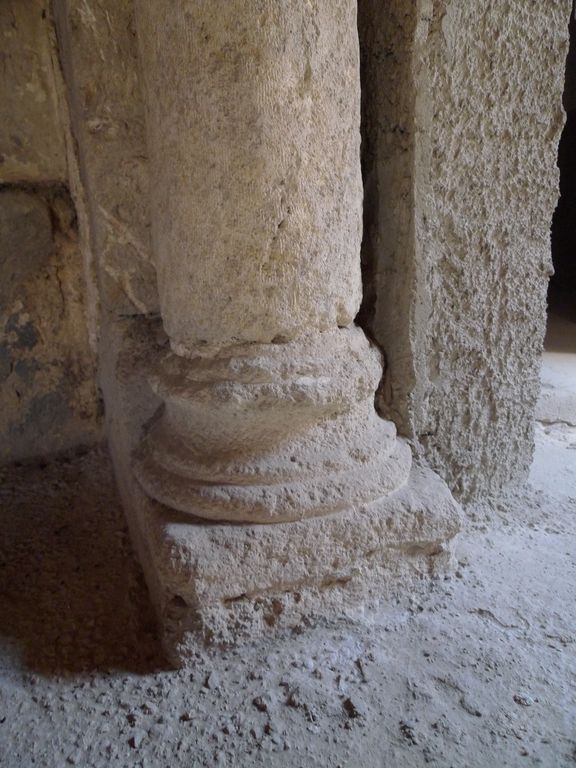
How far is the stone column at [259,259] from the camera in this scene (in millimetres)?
1176

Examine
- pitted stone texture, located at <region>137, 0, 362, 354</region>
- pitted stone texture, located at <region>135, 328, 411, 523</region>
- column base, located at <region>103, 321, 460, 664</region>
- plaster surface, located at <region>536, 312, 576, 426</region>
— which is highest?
pitted stone texture, located at <region>137, 0, 362, 354</region>

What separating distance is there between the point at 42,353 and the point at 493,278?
1.46m

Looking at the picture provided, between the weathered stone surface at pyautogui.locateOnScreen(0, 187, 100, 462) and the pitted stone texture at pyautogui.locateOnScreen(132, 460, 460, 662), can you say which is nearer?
the pitted stone texture at pyautogui.locateOnScreen(132, 460, 460, 662)

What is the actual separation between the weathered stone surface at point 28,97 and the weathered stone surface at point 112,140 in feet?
0.36

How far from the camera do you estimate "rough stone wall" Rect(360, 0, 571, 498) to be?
1453mm

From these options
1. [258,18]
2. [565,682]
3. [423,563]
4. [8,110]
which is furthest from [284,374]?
[8,110]

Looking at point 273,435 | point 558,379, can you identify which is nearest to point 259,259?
point 273,435

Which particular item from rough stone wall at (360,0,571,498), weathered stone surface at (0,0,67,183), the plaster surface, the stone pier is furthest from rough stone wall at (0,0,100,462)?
the plaster surface

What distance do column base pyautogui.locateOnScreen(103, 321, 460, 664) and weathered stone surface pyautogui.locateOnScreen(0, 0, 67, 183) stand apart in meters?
1.09

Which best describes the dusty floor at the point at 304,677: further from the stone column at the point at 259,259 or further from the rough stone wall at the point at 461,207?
the rough stone wall at the point at 461,207

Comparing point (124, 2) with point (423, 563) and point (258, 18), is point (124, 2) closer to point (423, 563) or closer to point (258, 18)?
point (258, 18)

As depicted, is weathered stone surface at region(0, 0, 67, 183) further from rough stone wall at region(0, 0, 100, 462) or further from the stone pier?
the stone pier

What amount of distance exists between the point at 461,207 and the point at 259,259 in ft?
2.08

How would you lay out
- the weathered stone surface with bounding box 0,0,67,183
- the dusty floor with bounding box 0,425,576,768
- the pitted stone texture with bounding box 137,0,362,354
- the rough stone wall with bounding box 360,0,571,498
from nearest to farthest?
the dusty floor with bounding box 0,425,576,768
the pitted stone texture with bounding box 137,0,362,354
the rough stone wall with bounding box 360,0,571,498
the weathered stone surface with bounding box 0,0,67,183
